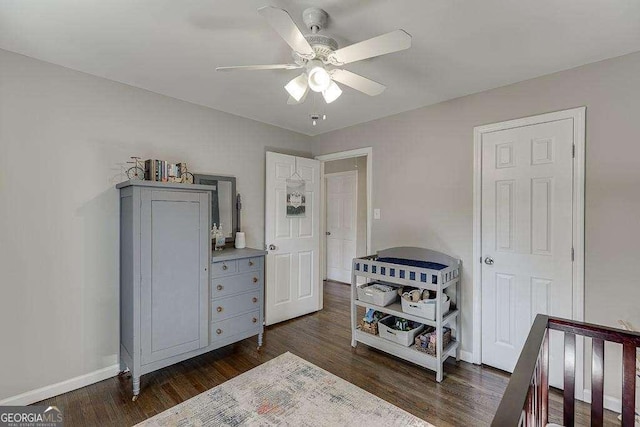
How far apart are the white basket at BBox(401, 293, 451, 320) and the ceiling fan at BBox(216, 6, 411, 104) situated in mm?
1756

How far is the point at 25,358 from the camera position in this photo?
2039 millimetres

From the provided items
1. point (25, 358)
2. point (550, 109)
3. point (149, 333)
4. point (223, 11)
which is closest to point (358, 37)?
point (223, 11)

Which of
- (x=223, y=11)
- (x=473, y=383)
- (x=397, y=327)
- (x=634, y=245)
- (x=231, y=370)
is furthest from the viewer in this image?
(x=397, y=327)

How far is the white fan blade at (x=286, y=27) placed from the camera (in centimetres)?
118

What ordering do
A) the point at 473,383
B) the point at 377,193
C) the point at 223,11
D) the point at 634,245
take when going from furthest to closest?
the point at 377,193 < the point at 473,383 < the point at 634,245 < the point at 223,11

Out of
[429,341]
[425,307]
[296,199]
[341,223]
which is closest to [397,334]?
[429,341]

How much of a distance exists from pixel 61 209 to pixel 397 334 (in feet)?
9.50

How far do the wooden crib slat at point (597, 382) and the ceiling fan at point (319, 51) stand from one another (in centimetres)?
162

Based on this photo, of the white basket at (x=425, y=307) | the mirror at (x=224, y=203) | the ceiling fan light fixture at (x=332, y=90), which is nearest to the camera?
the ceiling fan light fixture at (x=332, y=90)

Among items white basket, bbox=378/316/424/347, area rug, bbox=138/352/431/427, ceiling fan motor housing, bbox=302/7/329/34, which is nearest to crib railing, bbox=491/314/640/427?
area rug, bbox=138/352/431/427

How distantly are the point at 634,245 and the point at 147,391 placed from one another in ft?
11.7

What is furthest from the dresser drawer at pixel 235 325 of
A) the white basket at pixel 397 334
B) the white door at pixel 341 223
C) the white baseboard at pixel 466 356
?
the white door at pixel 341 223

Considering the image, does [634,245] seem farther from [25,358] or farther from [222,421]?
[25,358]

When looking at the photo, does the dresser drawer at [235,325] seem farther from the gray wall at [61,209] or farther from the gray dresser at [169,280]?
the gray wall at [61,209]
